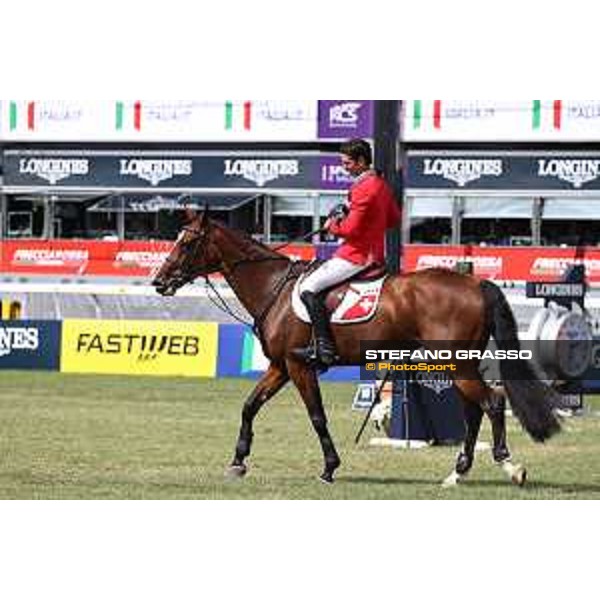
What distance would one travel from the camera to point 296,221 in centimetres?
3891

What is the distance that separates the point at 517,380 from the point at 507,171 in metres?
26.3

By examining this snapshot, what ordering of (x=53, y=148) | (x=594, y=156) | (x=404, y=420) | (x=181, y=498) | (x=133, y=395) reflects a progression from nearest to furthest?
(x=181, y=498) < (x=404, y=420) < (x=133, y=395) < (x=53, y=148) < (x=594, y=156)

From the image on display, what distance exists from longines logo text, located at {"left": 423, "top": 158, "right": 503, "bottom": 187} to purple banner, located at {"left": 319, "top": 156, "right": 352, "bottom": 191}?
249cm

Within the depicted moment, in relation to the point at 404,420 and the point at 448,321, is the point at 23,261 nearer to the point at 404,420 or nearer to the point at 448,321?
the point at 404,420

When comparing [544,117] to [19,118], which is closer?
[19,118]

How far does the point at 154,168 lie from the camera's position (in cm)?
3956

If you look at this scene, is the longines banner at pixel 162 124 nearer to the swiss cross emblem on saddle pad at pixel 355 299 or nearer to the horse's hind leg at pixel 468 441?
the swiss cross emblem on saddle pad at pixel 355 299

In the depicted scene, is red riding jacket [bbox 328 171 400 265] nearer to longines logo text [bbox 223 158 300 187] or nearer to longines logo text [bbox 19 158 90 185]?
longines logo text [bbox 19 158 90 185]

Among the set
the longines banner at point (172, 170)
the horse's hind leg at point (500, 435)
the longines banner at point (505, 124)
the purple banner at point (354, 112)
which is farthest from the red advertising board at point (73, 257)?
the horse's hind leg at point (500, 435)

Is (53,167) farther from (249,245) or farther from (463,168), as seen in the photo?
(249,245)

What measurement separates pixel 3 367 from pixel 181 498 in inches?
615

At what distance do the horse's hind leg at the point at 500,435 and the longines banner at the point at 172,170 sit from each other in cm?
2371

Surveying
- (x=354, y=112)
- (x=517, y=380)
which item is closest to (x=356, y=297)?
(x=517, y=380)

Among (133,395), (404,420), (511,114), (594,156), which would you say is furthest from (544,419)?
(594,156)
